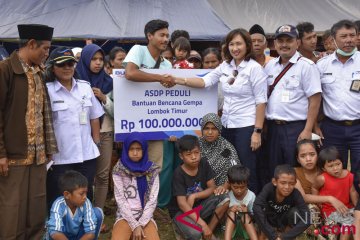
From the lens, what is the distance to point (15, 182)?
137 inches

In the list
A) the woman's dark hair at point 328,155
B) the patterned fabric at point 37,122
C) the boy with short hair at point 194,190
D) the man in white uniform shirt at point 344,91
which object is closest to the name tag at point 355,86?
→ the man in white uniform shirt at point 344,91

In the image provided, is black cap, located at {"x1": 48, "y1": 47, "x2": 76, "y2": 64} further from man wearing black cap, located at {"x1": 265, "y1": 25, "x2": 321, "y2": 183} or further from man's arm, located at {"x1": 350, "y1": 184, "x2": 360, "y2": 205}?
man's arm, located at {"x1": 350, "y1": 184, "x2": 360, "y2": 205}

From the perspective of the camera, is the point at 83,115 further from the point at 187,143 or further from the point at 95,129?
the point at 187,143

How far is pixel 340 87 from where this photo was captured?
4312 millimetres

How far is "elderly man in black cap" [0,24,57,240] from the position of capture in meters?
3.42

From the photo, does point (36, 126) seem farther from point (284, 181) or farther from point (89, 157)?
point (284, 181)

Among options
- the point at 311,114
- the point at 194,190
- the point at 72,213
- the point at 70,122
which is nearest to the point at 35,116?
the point at 70,122

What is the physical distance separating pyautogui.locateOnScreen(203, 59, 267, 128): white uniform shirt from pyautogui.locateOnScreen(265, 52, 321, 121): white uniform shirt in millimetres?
180

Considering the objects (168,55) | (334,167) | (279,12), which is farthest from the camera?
(279,12)

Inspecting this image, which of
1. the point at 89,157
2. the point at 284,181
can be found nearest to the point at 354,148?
the point at 284,181

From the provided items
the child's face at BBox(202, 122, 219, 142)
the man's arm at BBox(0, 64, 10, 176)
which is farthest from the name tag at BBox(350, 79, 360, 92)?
the man's arm at BBox(0, 64, 10, 176)

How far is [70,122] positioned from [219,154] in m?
1.55

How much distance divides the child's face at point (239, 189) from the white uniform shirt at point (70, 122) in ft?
4.60

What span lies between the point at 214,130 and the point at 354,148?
1.42 m
